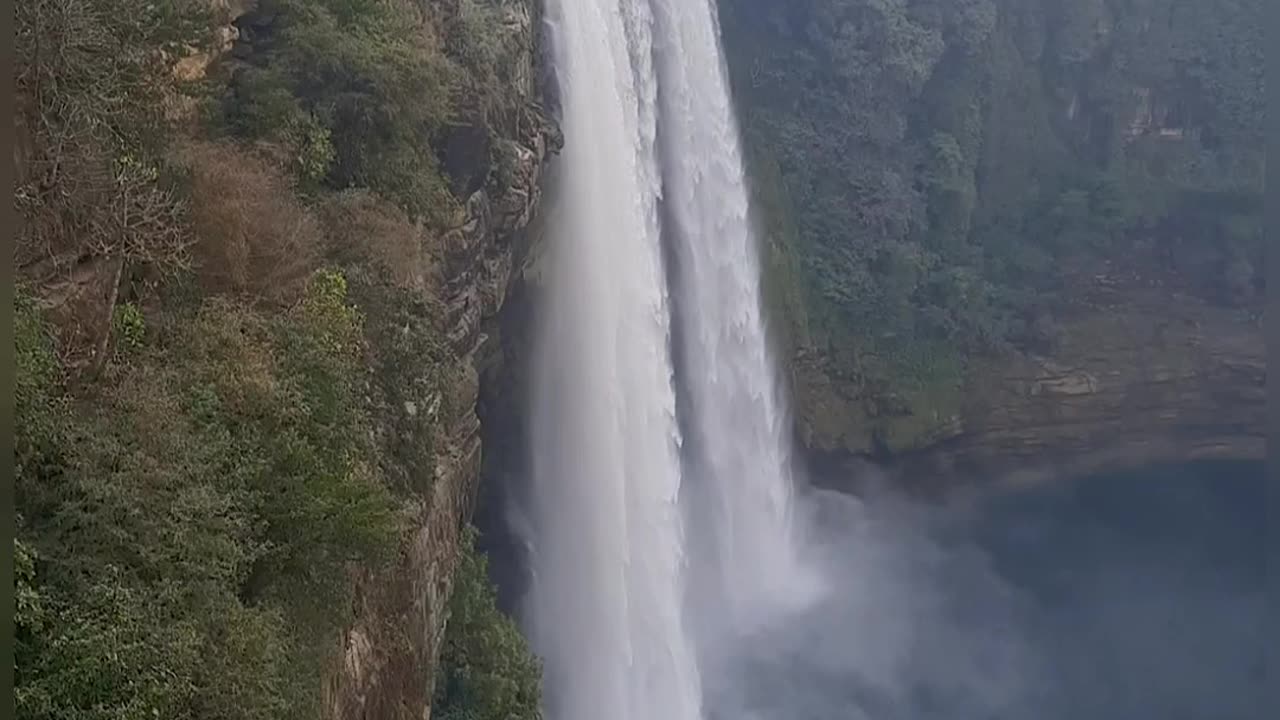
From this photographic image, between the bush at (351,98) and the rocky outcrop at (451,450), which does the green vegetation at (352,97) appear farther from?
the rocky outcrop at (451,450)

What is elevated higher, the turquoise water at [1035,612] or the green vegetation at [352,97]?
the green vegetation at [352,97]

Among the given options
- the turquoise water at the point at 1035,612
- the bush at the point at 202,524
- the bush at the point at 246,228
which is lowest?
the turquoise water at the point at 1035,612

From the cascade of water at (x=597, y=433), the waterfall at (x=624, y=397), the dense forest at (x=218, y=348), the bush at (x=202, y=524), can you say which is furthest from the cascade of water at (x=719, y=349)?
the bush at (x=202, y=524)

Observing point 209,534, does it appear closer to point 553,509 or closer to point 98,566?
Result: point 98,566

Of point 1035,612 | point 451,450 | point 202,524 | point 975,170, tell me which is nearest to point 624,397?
point 451,450

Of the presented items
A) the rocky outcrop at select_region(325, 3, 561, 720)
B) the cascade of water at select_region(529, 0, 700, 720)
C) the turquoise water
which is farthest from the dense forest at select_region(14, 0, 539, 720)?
the turquoise water

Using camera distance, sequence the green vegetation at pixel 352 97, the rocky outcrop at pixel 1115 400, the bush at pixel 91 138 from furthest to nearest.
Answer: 1. the rocky outcrop at pixel 1115 400
2. the green vegetation at pixel 352 97
3. the bush at pixel 91 138

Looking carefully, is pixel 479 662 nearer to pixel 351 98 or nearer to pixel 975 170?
pixel 351 98

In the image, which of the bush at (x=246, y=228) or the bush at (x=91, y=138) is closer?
the bush at (x=91, y=138)
